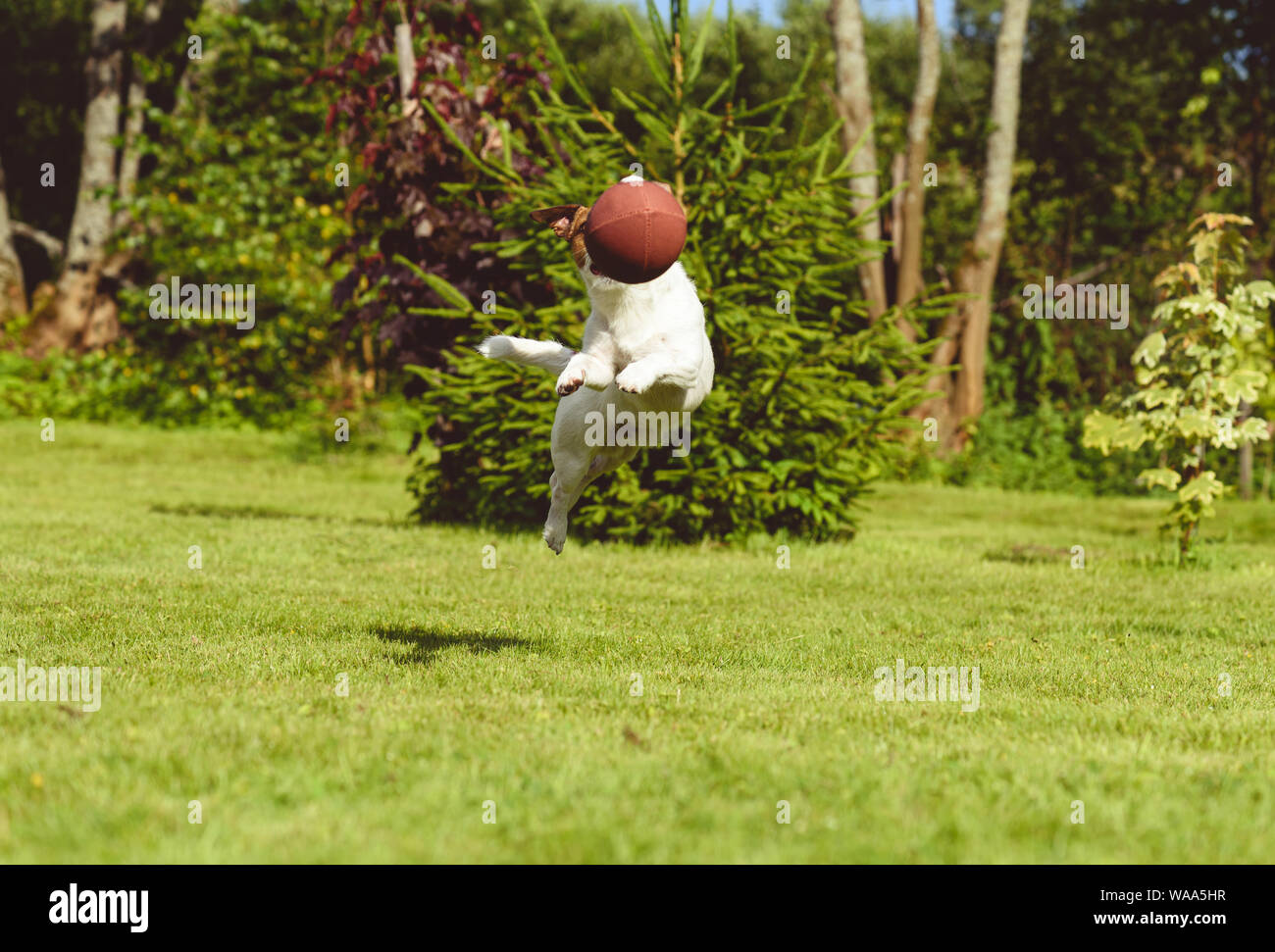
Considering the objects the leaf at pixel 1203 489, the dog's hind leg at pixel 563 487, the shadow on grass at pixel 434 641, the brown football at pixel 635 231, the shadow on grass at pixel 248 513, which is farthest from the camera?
the shadow on grass at pixel 248 513

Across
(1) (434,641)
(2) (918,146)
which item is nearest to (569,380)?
(1) (434,641)

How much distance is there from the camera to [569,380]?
5070mm

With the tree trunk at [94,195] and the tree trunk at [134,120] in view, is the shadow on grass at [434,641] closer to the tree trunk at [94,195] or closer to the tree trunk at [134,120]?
the tree trunk at [134,120]

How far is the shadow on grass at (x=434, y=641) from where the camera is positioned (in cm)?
715

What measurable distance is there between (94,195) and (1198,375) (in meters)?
19.1

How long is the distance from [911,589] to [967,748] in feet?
16.2

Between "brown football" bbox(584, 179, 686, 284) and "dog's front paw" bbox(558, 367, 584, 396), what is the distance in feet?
1.38

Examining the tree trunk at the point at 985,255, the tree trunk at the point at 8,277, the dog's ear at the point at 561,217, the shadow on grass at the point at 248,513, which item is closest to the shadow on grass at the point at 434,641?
the dog's ear at the point at 561,217

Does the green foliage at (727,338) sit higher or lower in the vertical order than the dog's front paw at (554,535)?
higher

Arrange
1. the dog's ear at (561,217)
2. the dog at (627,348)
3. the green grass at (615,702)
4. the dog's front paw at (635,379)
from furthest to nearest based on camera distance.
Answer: the dog's ear at (561,217)
the dog at (627,348)
the dog's front paw at (635,379)
the green grass at (615,702)

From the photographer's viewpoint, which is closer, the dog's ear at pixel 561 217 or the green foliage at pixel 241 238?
the dog's ear at pixel 561 217

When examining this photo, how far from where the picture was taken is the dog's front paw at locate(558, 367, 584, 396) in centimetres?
506

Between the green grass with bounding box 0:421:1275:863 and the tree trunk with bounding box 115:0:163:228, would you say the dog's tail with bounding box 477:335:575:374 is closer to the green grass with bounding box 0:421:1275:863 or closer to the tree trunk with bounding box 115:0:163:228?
the green grass with bounding box 0:421:1275:863

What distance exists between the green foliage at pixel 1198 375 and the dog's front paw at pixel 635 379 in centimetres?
742
